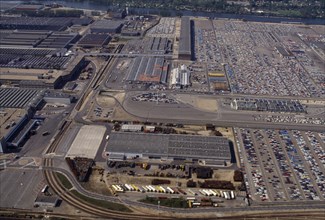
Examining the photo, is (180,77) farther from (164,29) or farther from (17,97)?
(164,29)

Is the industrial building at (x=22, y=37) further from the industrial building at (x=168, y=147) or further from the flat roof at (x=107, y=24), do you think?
the industrial building at (x=168, y=147)

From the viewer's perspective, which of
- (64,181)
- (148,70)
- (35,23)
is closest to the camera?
(64,181)

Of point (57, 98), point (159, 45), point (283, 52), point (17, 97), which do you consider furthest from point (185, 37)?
point (17, 97)

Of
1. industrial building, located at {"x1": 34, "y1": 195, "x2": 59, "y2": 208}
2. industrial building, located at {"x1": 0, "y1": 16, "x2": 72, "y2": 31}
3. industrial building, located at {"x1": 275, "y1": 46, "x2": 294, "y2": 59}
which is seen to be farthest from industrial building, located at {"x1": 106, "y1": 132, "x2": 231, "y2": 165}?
industrial building, located at {"x1": 0, "y1": 16, "x2": 72, "y2": 31}

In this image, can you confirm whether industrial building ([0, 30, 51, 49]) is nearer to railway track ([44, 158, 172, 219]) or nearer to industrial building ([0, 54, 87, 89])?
industrial building ([0, 54, 87, 89])

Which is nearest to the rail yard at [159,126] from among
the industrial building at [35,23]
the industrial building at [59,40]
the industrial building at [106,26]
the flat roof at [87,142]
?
the flat roof at [87,142]

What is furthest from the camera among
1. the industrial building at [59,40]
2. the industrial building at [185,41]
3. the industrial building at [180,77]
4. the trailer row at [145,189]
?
the industrial building at [59,40]
